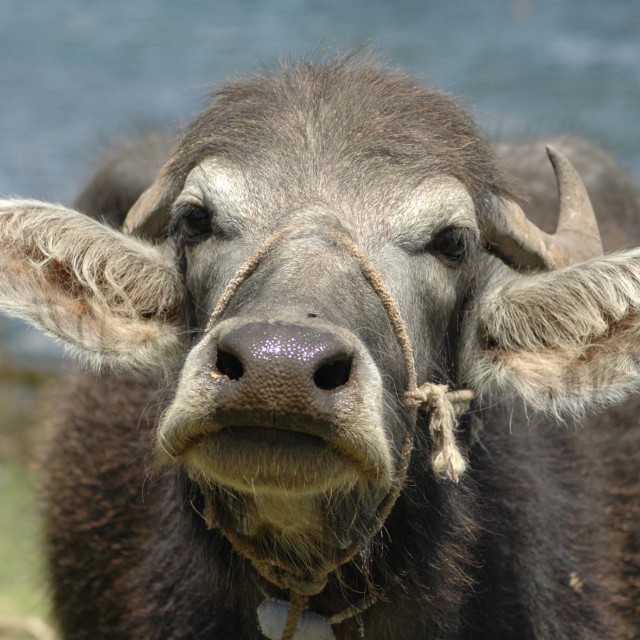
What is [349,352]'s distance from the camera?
13.0ft

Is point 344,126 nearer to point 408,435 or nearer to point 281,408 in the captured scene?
point 408,435

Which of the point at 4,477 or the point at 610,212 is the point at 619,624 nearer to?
the point at 610,212

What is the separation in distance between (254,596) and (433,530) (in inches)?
29.5

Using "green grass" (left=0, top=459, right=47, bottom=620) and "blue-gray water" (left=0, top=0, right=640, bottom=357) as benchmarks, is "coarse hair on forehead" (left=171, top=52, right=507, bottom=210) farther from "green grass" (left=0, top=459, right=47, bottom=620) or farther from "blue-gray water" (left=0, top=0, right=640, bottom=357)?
"blue-gray water" (left=0, top=0, right=640, bottom=357)

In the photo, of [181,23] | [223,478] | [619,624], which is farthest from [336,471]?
[181,23]

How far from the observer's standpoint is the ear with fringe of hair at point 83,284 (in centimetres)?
503

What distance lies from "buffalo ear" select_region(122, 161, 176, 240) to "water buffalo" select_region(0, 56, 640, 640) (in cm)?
1

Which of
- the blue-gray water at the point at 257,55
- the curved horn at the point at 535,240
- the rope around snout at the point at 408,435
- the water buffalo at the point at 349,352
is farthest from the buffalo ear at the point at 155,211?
the blue-gray water at the point at 257,55

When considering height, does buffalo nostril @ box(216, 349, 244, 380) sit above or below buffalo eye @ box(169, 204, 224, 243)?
above

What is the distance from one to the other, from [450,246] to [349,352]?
3.81 feet

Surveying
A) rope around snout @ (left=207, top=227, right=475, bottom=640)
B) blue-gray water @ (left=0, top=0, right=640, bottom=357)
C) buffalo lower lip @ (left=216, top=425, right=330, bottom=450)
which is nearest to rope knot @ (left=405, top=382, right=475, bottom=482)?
rope around snout @ (left=207, top=227, right=475, bottom=640)

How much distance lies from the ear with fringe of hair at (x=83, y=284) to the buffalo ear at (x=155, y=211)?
0.35 metres

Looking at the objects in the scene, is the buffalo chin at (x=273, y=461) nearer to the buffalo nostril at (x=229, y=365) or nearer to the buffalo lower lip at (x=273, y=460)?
the buffalo lower lip at (x=273, y=460)

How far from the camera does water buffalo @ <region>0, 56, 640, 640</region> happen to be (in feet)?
13.4
